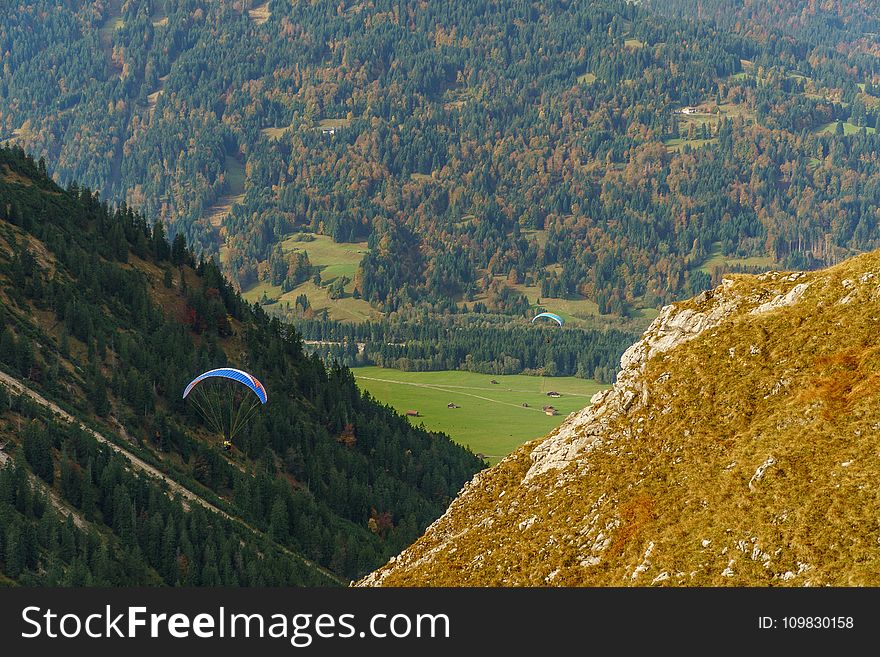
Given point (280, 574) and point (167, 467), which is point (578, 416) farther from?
point (167, 467)

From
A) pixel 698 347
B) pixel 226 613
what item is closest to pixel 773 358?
pixel 698 347

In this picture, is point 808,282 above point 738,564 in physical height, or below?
above

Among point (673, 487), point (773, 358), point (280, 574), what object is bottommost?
point (280, 574)

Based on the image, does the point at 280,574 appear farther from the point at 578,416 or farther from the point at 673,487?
the point at 673,487

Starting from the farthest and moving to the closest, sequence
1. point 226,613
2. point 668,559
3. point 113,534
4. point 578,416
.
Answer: point 113,534, point 578,416, point 668,559, point 226,613

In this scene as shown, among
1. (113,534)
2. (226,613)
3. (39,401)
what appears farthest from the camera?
(39,401)

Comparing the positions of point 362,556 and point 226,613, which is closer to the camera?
point 226,613
